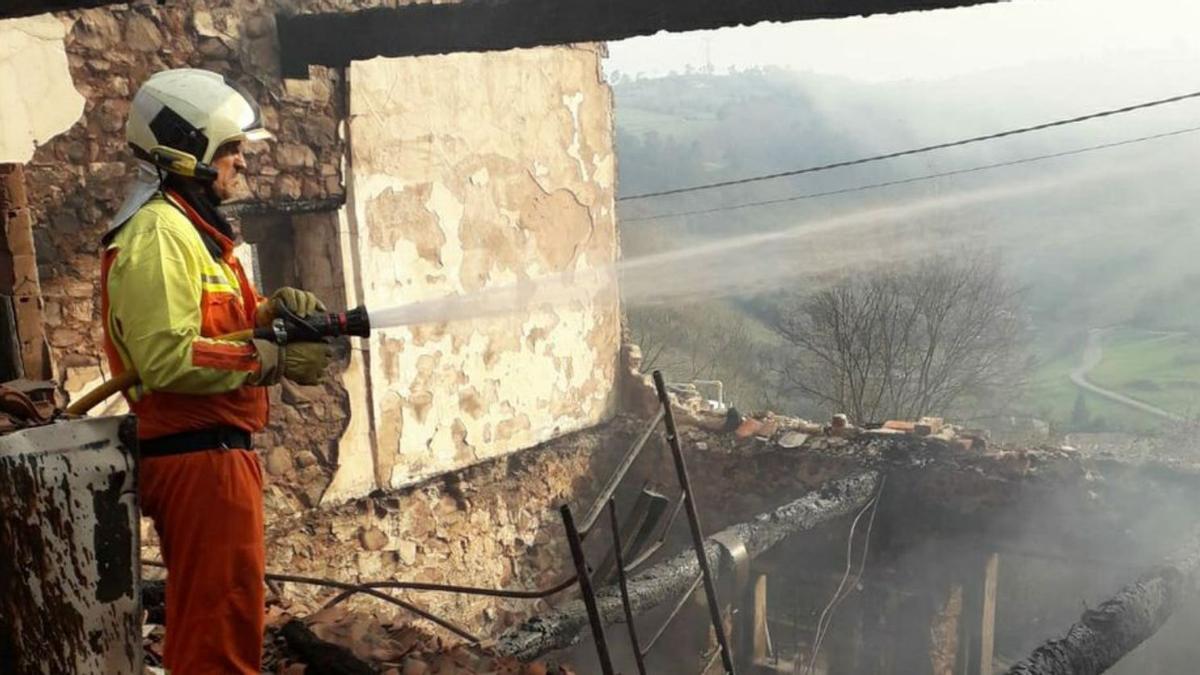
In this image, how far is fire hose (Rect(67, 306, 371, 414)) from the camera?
2664mm

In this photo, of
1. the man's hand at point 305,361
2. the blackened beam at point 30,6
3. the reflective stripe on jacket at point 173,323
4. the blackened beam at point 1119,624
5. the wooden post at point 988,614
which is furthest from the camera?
the wooden post at point 988,614

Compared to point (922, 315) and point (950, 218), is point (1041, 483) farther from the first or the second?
point (950, 218)

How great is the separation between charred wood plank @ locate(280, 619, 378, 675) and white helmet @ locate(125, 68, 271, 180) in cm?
187

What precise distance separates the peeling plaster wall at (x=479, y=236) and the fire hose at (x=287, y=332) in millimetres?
4326

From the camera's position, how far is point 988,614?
27.0ft

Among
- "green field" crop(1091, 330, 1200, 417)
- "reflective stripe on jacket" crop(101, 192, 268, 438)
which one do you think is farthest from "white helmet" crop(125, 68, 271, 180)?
"green field" crop(1091, 330, 1200, 417)

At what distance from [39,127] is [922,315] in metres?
26.1

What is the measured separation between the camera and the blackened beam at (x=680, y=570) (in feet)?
17.4

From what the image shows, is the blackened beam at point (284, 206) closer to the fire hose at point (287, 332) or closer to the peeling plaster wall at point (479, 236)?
the peeling plaster wall at point (479, 236)

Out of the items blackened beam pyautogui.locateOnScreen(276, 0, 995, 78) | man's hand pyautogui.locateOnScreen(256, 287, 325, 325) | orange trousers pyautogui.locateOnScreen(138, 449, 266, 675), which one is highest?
blackened beam pyautogui.locateOnScreen(276, 0, 995, 78)

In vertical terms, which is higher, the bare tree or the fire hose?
A: the fire hose

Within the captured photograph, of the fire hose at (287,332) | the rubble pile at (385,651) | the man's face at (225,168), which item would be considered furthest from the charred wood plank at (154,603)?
the man's face at (225,168)

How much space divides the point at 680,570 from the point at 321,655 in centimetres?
334

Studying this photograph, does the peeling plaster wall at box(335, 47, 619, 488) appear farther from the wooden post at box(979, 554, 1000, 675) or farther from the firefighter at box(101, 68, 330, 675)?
the firefighter at box(101, 68, 330, 675)
